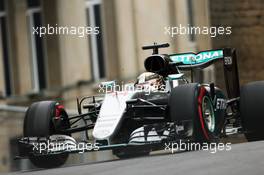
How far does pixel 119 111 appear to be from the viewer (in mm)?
13188

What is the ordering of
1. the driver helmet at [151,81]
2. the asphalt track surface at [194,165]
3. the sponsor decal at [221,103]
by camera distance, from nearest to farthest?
1. the asphalt track surface at [194,165]
2. the sponsor decal at [221,103]
3. the driver helmet at [151,81]

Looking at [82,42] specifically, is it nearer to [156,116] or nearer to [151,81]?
[151,81]

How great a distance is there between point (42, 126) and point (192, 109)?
1.95 metres

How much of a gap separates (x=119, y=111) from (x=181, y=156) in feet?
4.89

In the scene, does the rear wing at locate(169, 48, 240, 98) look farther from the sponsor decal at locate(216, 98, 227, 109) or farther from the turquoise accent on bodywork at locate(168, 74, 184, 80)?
the sponsor decal at locate(216, 98, 227, 109)

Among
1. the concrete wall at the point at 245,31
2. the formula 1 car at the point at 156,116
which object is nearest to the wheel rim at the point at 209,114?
the formula 1 car at the point at 156,116

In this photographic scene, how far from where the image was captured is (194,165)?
10.5 meters

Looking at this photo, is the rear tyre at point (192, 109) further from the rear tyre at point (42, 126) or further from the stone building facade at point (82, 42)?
the stone building facade at point (82, 42)

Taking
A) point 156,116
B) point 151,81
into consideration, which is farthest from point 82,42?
point 156,116

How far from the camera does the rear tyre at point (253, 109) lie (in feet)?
44.9

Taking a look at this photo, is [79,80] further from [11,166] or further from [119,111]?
[119,111]

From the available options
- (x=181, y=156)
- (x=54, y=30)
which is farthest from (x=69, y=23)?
(x=181, y=156)

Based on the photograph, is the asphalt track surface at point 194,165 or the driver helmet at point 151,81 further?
the driver helmet at point 151,81

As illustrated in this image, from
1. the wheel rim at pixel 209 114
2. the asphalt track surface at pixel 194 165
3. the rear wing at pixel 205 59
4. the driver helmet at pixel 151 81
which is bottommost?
the asphalt track surface at pixel 194 165
